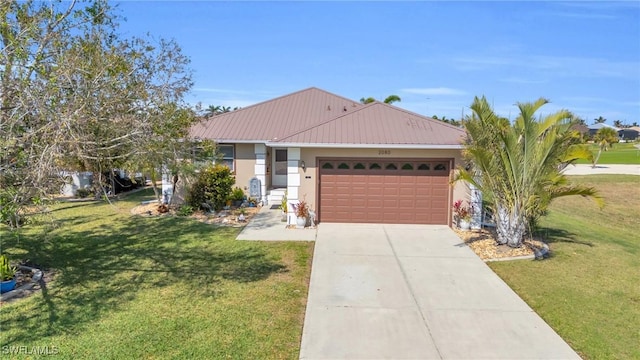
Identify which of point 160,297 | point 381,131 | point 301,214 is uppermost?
point 381,131

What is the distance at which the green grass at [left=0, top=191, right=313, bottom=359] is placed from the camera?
17.8 feet

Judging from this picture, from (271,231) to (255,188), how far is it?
179 inches

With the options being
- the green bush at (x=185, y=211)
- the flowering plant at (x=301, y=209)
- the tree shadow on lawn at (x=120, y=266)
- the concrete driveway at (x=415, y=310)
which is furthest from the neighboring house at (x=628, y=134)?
the tree shadow on lawn at (x=120, y=266)

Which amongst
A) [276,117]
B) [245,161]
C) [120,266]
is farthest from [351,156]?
[120,266]

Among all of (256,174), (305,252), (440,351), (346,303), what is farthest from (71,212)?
(440,351)

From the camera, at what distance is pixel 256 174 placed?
1658cm

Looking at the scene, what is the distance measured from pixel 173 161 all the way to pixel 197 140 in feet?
6.01

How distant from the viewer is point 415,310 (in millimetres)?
6777

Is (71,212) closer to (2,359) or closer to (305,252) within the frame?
(305,252)

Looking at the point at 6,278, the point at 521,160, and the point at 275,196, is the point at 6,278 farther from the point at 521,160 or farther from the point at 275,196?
the point at 521,160

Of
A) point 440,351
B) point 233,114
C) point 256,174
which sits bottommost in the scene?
point 440,351

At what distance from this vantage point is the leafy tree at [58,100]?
5.86m

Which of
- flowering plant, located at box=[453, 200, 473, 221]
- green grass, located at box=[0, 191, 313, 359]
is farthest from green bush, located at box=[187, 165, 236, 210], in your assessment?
flowering plant, located at box=[453, 200, 473, 221]

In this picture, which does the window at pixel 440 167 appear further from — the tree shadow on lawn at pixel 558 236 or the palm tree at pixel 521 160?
the tree shadow on lawn at pixel 558 236
